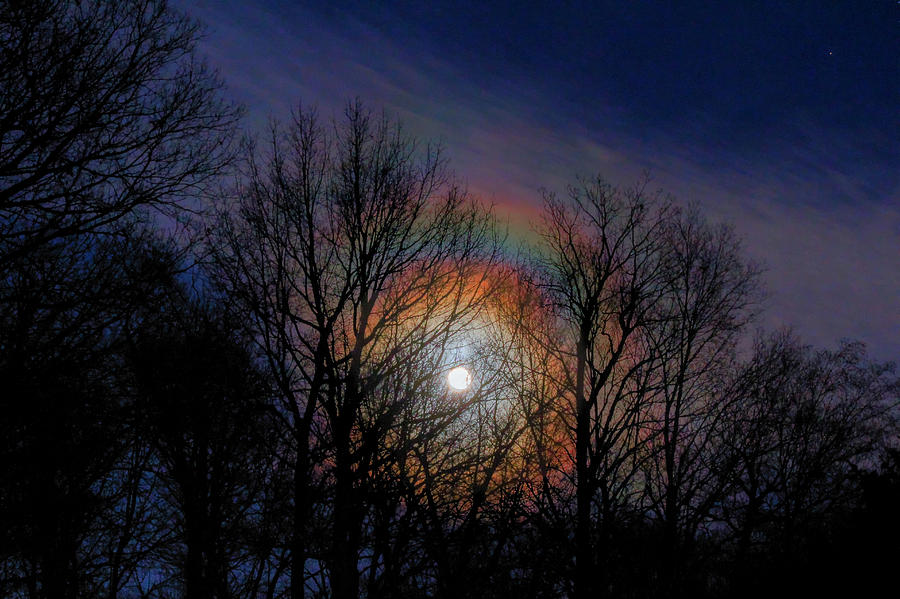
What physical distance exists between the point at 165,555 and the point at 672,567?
40.1ft

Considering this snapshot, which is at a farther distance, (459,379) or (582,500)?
(582,500)

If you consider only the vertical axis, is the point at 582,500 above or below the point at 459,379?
below

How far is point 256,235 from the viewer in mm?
12062

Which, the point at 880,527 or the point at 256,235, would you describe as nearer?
the point at 256,235

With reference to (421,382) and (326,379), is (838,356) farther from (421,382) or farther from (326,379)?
(326,379)

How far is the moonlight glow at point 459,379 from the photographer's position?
38.4 feet

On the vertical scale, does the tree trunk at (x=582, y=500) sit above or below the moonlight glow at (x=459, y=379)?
below

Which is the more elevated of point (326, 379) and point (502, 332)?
point (502, 332)

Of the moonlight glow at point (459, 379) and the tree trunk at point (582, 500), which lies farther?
the tree trunk at point (582, 500)

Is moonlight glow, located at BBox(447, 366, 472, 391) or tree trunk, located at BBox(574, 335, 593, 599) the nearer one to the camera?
moonlight glow, located at BBox(447, 366, 472, 391)

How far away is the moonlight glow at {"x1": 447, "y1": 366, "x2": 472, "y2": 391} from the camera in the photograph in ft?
38.4

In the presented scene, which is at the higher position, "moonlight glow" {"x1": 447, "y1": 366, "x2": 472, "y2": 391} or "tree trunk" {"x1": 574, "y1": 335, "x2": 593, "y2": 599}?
"moonlight glow" {"x1": 447, "y1": 366, "x2": 472, "y2": 391}

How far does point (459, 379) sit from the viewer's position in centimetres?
1182

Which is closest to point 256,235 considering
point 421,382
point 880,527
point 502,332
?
point 421,382
